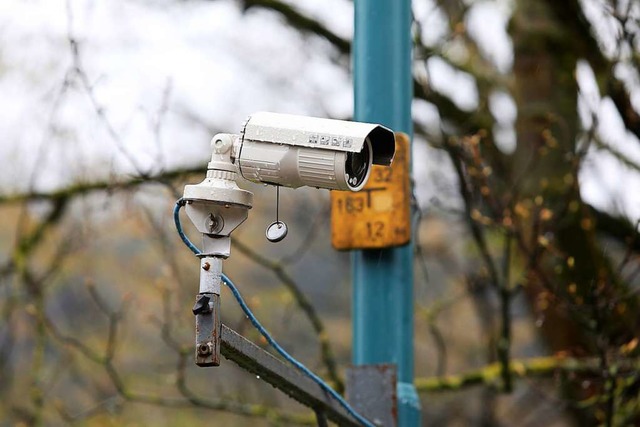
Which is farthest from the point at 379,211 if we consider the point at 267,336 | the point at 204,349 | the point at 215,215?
the point at 204,349

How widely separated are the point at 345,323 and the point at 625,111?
31.8 ft

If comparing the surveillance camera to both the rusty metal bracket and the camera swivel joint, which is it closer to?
the camera swivel joint

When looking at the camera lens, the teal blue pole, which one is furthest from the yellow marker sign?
the camera lens

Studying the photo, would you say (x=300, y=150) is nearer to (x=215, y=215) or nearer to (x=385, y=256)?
(x=215, y=215)

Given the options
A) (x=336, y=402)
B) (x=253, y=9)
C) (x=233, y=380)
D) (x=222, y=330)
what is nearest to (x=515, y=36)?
(x=253, y=9)

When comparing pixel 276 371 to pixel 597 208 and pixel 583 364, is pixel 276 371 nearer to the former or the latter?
pixel 583 364

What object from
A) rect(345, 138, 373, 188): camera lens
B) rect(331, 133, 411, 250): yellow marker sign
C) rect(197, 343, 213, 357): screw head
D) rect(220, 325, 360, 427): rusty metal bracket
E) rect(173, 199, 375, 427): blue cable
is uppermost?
rect(331, 133, 411, 250): yellow marker sign

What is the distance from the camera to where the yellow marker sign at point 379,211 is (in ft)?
12.8

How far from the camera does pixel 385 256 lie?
3.91 m

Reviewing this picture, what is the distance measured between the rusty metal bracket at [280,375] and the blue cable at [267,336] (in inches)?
0.6

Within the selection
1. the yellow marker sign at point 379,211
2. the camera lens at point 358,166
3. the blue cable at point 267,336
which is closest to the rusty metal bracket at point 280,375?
the blue cable at point 267,336

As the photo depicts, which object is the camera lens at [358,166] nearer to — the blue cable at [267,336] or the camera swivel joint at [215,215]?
the camera swivel joint at [215,215]

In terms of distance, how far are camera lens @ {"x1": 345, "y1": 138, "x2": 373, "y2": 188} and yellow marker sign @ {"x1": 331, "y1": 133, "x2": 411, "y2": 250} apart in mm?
979

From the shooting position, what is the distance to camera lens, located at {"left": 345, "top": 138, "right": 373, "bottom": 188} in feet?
9.32
